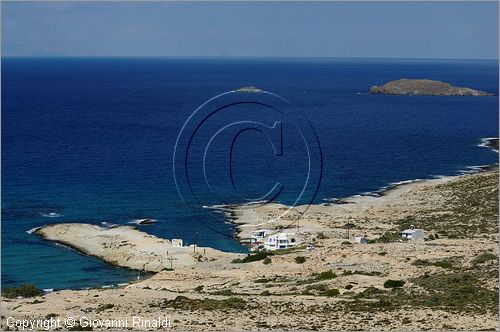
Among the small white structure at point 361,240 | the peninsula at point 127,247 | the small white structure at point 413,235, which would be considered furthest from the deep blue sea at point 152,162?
the small white structure at point 413,235

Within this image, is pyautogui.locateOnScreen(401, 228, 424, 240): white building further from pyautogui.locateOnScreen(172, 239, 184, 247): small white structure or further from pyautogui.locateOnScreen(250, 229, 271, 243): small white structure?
pyautogui.locateOnScreen(172, 239, 184, 247): small white structure

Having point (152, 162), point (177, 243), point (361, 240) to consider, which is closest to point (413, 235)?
point (361, 240)

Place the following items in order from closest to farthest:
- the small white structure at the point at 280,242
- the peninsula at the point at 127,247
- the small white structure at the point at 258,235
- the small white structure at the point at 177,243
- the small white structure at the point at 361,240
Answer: the small white structure at the point at 361,240
the peninsula at the point at 127,247
the small white structure at the point at 280,242
the small white structure at the point at 177,243
the small white structure at the point at 258,235

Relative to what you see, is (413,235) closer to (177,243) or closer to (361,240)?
(361,240)

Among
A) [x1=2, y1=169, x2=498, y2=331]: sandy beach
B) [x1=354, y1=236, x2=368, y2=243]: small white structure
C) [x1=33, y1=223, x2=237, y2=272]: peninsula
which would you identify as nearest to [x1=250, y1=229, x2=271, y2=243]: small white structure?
[x1=2, y1=169, x2=498, y2=331]: sandy beach

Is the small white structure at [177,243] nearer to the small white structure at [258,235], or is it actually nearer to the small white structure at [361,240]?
the small white structure at [258,235]
